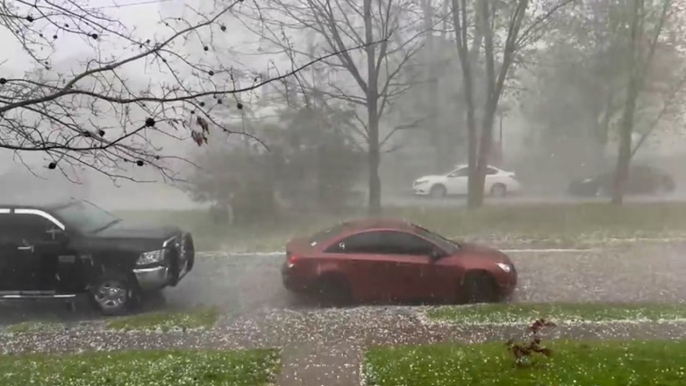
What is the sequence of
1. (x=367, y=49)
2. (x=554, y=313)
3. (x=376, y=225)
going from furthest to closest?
(x=367, y=49) → (x=376, y=225) → (x=554, y=313)

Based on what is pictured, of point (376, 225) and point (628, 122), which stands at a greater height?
point (628, 122)

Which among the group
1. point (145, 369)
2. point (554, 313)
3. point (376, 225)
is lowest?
point (145, 369)

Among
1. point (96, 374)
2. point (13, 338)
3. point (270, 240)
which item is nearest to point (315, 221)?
point (270, 240)

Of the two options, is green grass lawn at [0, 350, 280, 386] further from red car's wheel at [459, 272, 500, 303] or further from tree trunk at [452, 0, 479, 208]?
tree trunk at [452, 0, 479, 208]

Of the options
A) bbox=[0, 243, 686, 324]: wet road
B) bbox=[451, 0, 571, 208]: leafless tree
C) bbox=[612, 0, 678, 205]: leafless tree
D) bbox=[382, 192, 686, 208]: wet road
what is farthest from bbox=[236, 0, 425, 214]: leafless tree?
bbox=[612, 0, 678, 205]: leafless tree

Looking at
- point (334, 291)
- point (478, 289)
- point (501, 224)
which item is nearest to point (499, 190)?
point (501, 224)

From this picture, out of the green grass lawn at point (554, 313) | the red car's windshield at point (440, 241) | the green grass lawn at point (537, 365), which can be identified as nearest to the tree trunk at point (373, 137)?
the red car's windshield at point (440, 241)

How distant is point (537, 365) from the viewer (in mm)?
4746

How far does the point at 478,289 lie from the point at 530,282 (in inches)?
44.6

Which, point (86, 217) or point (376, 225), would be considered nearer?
point (376, 225)

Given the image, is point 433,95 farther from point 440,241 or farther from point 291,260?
point 291,260

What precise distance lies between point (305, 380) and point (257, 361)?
0.55 meters

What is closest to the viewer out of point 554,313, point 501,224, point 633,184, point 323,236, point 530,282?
point 554,313

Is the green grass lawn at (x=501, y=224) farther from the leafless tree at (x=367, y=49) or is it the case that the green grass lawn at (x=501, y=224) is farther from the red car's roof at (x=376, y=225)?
the red car's roof at (x=376, y=225)
